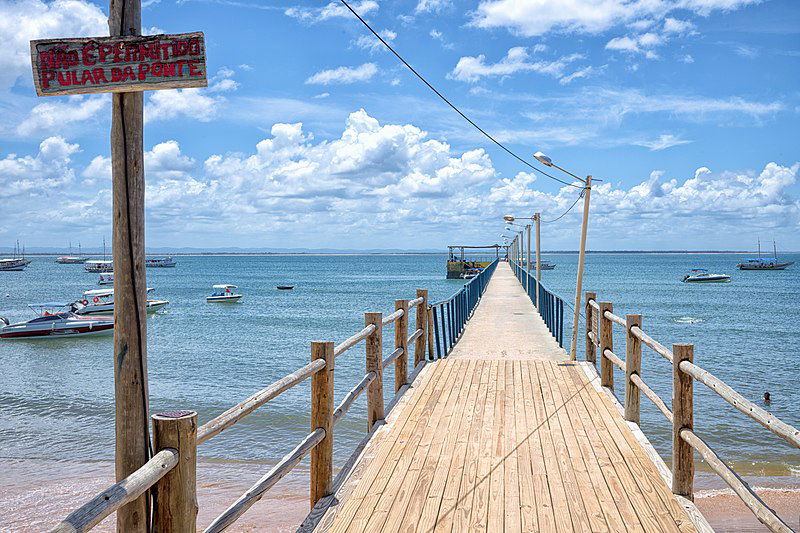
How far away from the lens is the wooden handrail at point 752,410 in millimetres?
3111

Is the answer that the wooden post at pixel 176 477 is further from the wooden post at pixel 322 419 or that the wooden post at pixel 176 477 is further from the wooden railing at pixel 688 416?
the wooden railing at pixel 688 416

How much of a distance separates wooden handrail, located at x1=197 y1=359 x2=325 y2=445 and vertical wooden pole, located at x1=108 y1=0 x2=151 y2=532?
0.32 m

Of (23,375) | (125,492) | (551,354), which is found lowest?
(23,375)

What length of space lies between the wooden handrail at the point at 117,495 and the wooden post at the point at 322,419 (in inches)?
76.0

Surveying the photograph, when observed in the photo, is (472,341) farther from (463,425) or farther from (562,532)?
(562,532)

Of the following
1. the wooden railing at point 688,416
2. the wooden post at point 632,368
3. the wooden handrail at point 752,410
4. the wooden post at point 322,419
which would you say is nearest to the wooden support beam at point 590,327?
the wooden railing at point 688,416

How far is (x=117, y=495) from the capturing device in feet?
7.55

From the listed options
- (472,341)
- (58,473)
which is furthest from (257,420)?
(472,341)

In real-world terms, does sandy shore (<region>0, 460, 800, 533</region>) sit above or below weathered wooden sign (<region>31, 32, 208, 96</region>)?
below

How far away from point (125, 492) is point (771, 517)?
→ 2.87 m

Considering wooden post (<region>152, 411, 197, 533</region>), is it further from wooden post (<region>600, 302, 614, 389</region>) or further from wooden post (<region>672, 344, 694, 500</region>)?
wooden post (<region>600, 302, 614, 389</region>)

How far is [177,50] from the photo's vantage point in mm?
2879

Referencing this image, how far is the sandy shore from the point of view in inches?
335

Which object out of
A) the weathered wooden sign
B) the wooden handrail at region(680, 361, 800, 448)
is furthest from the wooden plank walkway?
the weathered wooden sign
